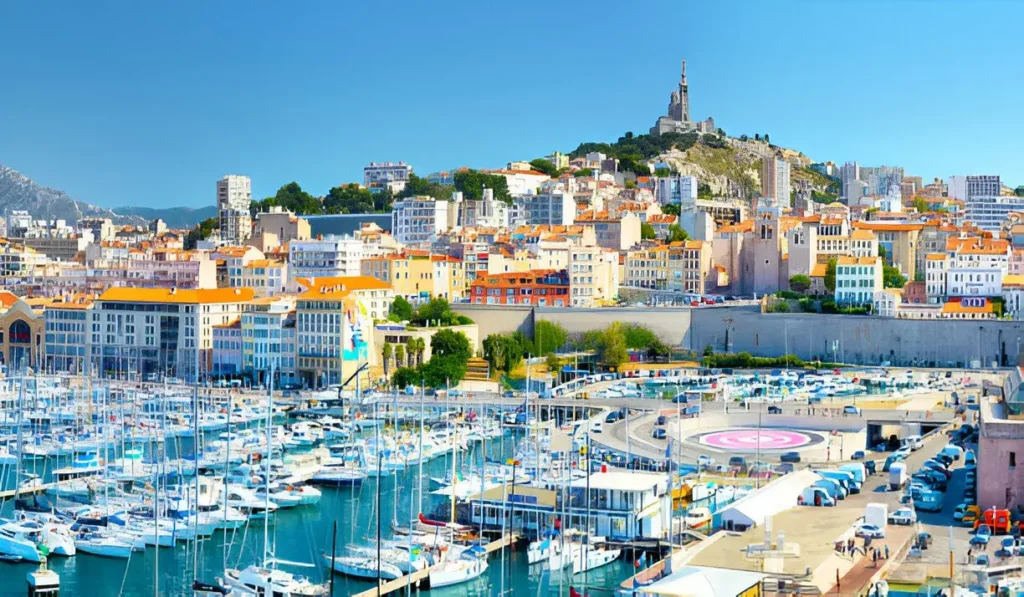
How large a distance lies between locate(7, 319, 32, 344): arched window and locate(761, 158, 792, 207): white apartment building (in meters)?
47.0

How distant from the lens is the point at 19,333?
49.5 metres

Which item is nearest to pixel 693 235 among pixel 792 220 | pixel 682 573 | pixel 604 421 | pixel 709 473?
pixel 792 220

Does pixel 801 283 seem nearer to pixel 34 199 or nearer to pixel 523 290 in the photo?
pixel 523 290

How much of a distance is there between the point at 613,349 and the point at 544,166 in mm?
40521

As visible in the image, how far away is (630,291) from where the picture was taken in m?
56.0

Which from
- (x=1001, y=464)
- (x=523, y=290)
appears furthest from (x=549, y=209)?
(x=1001, y=464)

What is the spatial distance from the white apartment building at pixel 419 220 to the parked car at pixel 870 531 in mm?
46936

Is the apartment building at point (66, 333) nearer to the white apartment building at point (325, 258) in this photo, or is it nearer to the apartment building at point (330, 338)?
the apartment building at point (330, 338)

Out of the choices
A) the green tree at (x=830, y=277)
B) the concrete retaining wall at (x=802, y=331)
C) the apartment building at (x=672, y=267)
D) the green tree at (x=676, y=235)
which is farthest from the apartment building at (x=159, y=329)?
the green tree at (x=676, y=235)

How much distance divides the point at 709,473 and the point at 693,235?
37.5 metres

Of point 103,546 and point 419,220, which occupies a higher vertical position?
point 419,220

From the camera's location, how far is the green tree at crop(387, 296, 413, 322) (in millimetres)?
49094

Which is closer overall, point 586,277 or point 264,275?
point 586,277

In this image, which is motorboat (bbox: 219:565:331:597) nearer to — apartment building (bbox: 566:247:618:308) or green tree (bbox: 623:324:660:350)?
green tree (bbox: 623:324:660:350)
